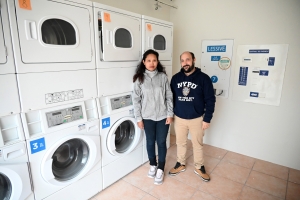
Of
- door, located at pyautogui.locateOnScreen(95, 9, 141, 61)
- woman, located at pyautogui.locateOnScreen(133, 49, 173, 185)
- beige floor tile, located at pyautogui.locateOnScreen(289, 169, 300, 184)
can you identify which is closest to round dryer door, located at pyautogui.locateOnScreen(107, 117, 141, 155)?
woman, located at pyautogui.locateOnScreen(133, 49, 173, 185)

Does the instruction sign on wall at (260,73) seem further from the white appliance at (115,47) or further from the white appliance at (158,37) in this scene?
the white appliance at (115,47)

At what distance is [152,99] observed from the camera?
200 cm

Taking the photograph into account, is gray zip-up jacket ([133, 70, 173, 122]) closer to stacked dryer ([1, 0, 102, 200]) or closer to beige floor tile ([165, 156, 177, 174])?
stacked dryer ([1, 0, 102, 200])

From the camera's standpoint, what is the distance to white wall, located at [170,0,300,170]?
87.6 inches

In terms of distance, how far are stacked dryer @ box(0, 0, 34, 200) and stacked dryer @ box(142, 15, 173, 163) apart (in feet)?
4.22

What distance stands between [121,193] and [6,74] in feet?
4.93

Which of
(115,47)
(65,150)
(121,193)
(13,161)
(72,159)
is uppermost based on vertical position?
(115,47)

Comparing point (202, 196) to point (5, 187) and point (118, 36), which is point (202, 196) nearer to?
point (5, 187)

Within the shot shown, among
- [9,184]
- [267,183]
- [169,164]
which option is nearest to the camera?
[9,184]

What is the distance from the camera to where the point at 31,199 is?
1.42 metres

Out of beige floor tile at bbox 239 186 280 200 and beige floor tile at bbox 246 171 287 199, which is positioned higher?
beige floor tile at bbox 246 171 287 199

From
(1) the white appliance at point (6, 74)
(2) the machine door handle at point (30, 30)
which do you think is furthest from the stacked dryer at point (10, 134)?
(2) the machine door handle at point (30, 30)

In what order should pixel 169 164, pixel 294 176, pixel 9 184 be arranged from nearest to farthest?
pixel 9 184, pixel 294 176, pixel 169 164

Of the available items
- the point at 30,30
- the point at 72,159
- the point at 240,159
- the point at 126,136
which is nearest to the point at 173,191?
the point at 126,136
